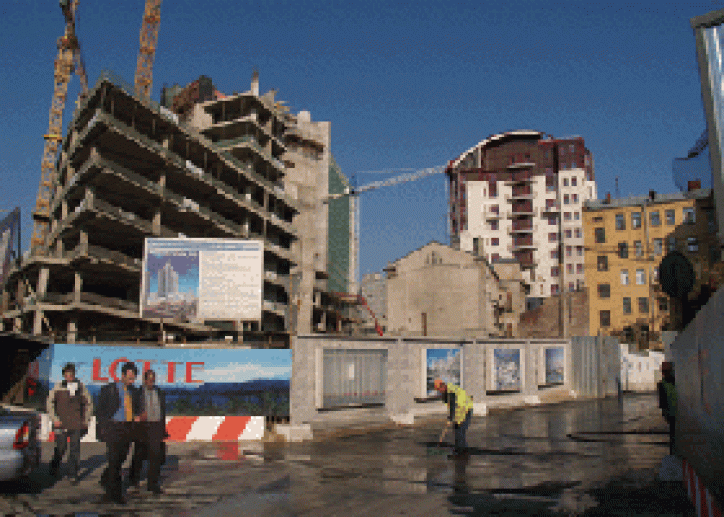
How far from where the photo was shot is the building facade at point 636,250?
2468 inches

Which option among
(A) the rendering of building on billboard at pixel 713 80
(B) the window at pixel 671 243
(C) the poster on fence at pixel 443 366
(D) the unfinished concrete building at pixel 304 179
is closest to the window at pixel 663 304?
(B) the window at pixel 671 243

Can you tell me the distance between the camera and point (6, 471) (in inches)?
308

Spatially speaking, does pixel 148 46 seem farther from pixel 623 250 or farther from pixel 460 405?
pixel 460 405

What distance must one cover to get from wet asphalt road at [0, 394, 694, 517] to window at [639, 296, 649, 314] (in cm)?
5358

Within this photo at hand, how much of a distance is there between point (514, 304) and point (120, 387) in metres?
75.7

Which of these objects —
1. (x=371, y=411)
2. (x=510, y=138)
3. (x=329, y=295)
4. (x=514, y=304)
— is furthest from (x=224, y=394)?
(x=510, y=138)

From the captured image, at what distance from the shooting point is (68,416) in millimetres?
9898

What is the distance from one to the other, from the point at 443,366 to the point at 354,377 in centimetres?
442

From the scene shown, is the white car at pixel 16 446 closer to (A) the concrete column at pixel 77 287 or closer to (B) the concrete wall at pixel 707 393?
(B) the concrete wall at pixel 707 393

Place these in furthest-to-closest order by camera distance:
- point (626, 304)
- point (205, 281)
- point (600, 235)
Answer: point (600, 235) < point (626, 304) < point (205, 281)

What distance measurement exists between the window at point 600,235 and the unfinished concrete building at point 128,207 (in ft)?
115

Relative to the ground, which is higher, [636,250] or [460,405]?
[636,250]

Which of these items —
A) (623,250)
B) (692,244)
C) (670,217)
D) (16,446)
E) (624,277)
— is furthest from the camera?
(624,277)

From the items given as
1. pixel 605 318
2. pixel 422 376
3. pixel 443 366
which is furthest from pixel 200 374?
pixel 605 318
